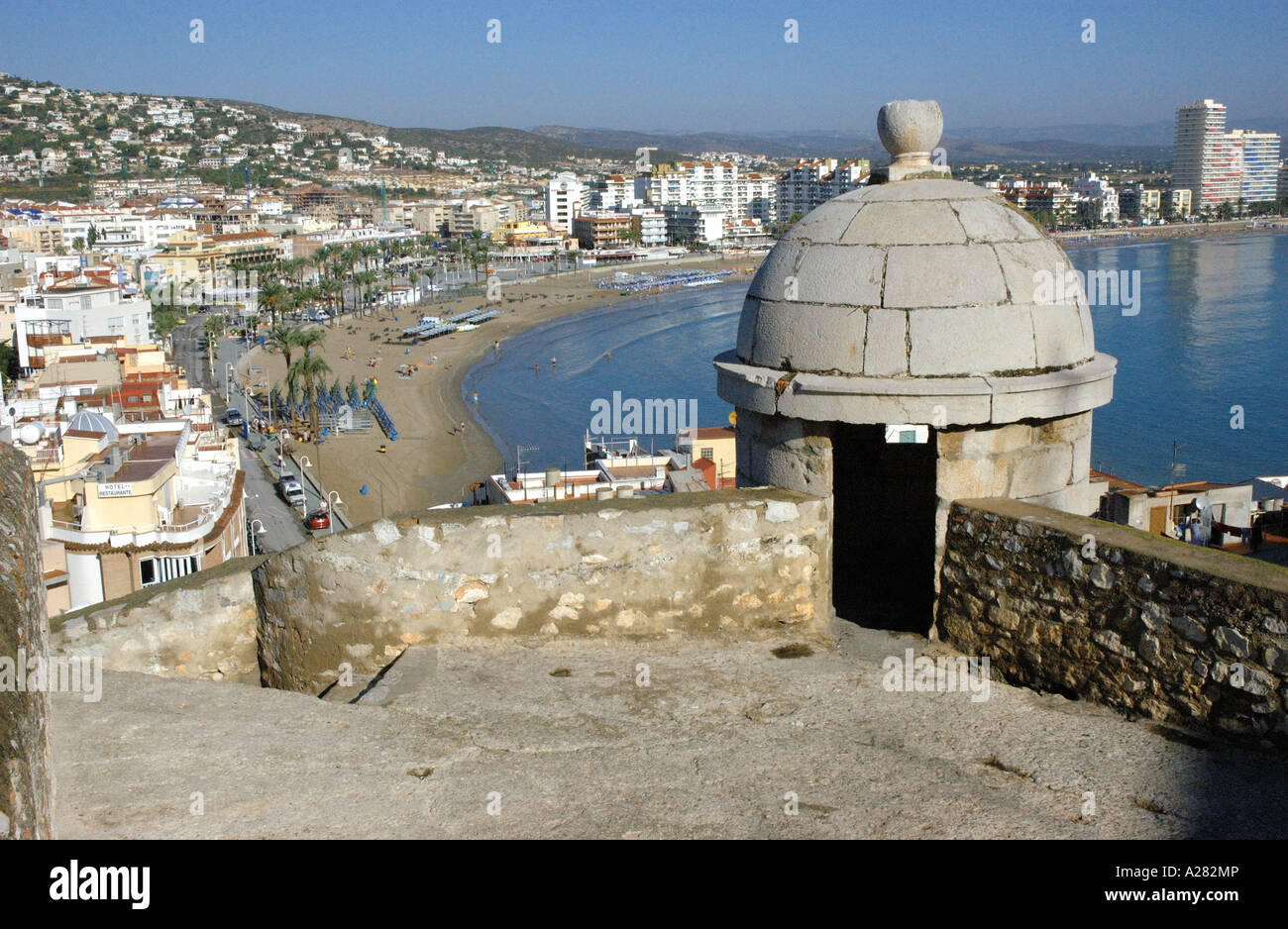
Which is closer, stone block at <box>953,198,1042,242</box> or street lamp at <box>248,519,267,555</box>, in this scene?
stone block at <box>953,198,1042,242</box>

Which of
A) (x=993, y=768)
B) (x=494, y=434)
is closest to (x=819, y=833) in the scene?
(x=993, y=768)

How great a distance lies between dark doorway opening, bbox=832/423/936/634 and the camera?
7.40 meters

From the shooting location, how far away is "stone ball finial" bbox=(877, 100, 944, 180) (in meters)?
6.29

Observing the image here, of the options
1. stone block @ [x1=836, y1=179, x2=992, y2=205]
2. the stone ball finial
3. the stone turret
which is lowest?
the stone turret

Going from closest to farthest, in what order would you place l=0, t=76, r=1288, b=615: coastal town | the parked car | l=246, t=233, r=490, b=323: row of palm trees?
l=0, t=76, r=1288, b=615: coastal town < the parked car < l=246, t=233, r=490, b=323: row of palm trees

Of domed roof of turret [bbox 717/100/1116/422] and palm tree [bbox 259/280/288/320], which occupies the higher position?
domed roof of turret [bbox 717/100/1116/422]

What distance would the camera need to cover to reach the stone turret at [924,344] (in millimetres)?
5727

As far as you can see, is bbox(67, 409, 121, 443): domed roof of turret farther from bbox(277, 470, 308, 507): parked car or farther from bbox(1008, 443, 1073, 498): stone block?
bbox(1008, 443, 1073, 498): stone block

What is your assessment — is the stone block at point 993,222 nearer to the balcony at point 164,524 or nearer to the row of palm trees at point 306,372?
the balcony at point 164,524

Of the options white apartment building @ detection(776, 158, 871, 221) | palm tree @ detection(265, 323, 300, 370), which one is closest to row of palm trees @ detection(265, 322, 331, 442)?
palm tree @ detection(265, 323, 300, 370)

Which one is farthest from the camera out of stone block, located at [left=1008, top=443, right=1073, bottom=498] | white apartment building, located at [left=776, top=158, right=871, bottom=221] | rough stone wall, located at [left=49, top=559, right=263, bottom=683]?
white apartment building, located at [left=776, top=158, right=871, bottom=221]

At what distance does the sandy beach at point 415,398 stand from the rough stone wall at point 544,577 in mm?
35488
